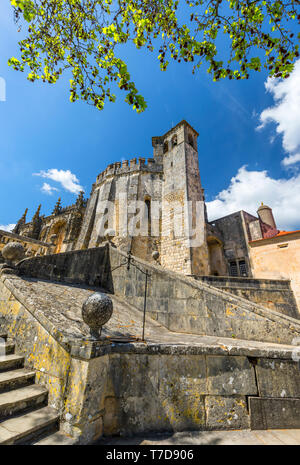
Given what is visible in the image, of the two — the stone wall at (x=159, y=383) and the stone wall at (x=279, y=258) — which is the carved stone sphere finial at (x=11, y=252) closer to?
the stone wall at (x=159, y=383)

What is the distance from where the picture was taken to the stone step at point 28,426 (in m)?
1.56

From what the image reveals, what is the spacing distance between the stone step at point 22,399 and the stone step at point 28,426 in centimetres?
9

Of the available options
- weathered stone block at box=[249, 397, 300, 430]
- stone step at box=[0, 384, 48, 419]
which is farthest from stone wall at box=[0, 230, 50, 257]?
weathered stone block at box=[249, 397, 300, 430]

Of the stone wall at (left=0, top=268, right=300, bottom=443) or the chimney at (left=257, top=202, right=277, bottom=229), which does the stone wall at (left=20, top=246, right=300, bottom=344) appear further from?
the chimney at (left=257, top=202, right=277, bottom=229)

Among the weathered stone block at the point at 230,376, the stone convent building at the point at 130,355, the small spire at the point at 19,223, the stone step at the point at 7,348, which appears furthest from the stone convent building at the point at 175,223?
the small spire at the point at 19,223

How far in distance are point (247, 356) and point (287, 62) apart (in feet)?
16.0

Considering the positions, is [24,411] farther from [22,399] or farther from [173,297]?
[173,297]

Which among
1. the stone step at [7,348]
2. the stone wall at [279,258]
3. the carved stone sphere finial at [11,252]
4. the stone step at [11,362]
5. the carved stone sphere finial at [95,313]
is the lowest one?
the stone step at [11,362]

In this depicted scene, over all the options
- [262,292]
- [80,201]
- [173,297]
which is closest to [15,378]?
[173,297]

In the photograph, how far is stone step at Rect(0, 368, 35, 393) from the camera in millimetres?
2094

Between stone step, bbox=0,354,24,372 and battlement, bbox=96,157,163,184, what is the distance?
17507 mm

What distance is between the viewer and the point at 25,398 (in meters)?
1.94
